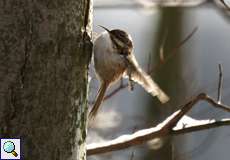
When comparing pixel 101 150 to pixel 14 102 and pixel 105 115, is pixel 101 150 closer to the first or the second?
pixel 14 102

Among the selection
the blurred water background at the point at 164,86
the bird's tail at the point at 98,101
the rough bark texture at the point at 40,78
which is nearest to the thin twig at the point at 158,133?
the bird's tail at the point at 98,101

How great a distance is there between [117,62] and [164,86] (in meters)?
3.63

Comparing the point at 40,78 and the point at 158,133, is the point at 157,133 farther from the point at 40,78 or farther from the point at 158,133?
Result: the point at 40,78

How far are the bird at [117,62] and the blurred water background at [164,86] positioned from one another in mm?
1304

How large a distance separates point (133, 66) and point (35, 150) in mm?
779

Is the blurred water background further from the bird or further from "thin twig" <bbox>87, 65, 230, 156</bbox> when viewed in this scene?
"thin twig" <bbox>87, 65, 230, 156</bbox>

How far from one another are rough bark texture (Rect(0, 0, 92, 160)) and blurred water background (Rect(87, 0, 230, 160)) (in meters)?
1.98

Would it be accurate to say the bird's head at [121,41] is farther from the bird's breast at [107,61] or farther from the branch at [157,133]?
the branch at [157,133]

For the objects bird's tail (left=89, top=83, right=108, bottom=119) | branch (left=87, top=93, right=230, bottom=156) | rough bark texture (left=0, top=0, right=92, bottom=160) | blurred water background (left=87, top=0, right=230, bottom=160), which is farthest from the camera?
blurred water background (left=87, top=0, right=230, bottom=160)

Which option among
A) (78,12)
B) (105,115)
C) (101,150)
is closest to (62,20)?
(78,12)

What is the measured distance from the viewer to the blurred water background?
4637 mm

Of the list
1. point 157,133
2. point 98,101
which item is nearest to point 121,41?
point 98,101

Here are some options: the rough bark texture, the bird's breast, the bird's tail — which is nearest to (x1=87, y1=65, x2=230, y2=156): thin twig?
the bird's tail

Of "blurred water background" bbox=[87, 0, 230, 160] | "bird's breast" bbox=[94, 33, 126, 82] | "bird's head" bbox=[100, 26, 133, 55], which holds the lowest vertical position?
"blurred water background" bbox=[87, 0, 230, 160]
